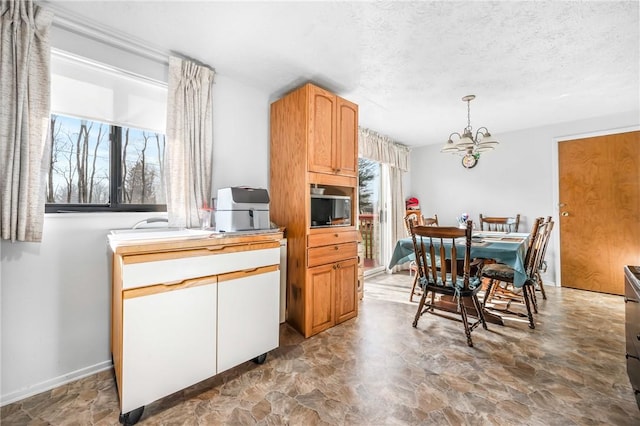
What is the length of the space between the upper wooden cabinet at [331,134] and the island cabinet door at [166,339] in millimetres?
1324

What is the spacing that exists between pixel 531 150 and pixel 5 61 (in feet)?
17.9

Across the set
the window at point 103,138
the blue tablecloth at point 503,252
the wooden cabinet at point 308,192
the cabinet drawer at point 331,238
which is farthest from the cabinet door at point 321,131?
the blue tablecloth at point 503,252

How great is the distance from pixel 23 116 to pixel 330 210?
206cm

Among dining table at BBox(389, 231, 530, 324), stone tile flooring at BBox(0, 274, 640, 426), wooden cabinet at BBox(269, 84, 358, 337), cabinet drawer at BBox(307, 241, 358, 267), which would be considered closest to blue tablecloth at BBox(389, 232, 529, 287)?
dining table at BBox(389, 231, 530, 324)

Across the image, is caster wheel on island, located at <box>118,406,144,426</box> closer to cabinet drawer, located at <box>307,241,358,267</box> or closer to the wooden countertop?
the wooden countertop

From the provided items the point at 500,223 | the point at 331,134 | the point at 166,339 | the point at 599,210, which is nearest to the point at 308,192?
the point at 331,134

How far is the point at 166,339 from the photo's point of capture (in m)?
1.42

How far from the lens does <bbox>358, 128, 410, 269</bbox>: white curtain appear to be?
4223 millimetres

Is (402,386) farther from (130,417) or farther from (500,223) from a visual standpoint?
(500,223)

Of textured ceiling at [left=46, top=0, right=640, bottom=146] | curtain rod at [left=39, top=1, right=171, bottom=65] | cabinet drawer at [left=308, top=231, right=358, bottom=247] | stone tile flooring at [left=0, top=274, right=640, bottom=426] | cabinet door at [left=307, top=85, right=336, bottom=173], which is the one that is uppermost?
textured ceiling at [left=46, top=0, right=640, bottom=146]

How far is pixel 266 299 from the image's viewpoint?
6.12ft

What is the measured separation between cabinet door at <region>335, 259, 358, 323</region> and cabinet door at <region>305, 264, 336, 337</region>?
0.08 metres

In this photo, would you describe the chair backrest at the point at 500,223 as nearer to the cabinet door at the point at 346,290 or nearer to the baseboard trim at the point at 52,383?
the cabinet door at the point at 346,290

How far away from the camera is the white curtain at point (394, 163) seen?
422cm
